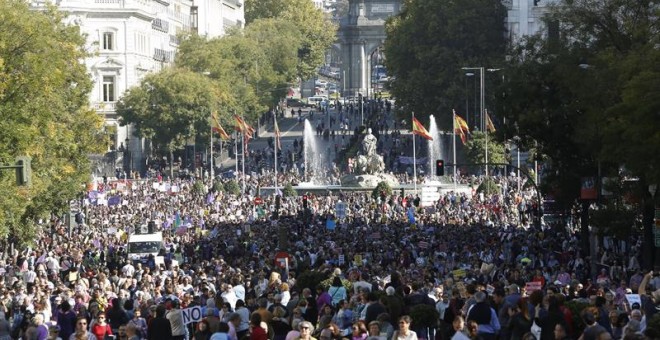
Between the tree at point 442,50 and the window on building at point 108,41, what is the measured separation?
21.9 meters

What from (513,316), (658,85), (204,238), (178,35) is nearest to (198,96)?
(178,35)

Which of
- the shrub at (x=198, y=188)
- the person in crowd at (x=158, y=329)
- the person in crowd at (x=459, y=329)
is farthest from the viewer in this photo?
the shrub at (x=198, y=188)

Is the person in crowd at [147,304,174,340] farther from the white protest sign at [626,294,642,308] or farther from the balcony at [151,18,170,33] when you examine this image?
the balcony at [151,18,170,33]

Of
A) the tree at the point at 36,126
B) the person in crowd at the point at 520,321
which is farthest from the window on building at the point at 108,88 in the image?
the person in crowd at the point at 520,321

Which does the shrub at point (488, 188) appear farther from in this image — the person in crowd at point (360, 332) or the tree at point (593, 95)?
the person in crowd at point (360, 332)

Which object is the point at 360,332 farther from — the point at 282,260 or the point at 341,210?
the point at 341,210

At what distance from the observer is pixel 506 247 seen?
61375 mm

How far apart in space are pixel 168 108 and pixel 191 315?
102 m

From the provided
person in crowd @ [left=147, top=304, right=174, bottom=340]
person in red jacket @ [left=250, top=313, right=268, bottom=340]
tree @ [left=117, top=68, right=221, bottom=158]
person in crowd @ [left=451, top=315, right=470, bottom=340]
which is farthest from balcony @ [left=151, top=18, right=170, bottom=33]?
person in crowd @ [left=451, top=315, right=470, bottom=340]

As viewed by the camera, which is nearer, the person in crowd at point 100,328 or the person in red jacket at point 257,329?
the person in red jacket at point 257,329

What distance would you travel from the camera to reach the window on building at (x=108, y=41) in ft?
485

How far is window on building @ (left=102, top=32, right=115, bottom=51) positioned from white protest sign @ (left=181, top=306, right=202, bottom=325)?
113122 millimetres

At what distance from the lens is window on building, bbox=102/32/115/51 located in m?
148

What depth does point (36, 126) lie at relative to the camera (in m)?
70.1
